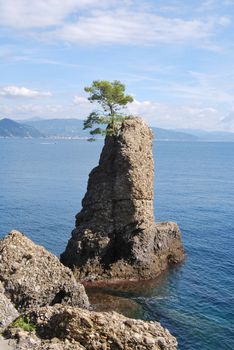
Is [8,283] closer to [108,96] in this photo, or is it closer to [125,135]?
[125,135]

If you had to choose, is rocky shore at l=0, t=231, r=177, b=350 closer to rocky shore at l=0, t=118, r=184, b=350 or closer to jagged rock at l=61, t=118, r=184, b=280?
rocky shore at l=0, t=118, r=184, b=350

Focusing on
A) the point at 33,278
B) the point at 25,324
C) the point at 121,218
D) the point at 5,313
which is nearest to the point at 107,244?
the point at 121,218

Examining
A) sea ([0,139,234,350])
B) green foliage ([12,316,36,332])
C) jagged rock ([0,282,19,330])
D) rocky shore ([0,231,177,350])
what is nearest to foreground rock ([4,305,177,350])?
rocky shore ([0,231,177,350])

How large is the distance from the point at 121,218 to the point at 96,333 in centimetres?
3563

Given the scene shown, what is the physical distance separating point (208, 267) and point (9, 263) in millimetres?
31488

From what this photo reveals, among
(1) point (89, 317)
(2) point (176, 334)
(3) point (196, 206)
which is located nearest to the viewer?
(1) point (89, 317)

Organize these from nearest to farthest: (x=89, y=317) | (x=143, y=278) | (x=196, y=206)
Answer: (x=89, y=317) → (x=143, y=278) → (x=196, y=206)

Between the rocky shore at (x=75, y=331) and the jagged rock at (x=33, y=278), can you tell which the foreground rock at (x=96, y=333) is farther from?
the jagged rock at (x=33, y=278)

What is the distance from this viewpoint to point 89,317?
25219 mm

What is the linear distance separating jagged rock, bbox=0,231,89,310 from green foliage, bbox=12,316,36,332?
1131 cm

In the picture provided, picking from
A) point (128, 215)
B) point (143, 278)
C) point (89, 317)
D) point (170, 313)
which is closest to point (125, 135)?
point (128, 215)

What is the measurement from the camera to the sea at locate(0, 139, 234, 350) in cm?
4531

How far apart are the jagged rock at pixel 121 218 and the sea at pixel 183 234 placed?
395cm

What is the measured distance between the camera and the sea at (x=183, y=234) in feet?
149
